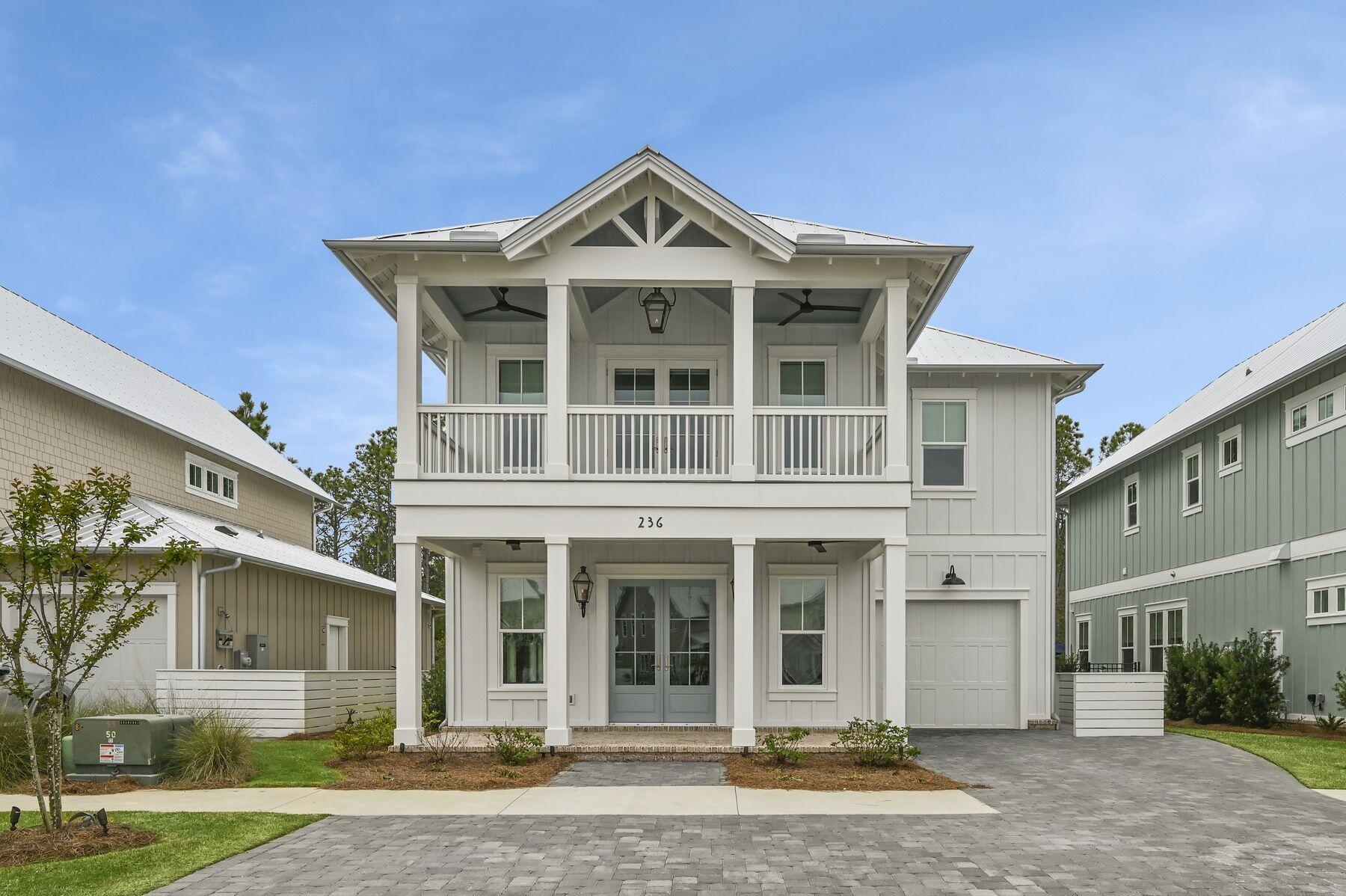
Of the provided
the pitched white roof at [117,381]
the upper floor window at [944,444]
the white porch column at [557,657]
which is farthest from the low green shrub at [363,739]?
the upper floor window at [944,444]

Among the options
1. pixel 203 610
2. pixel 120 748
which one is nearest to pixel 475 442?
pixel 120 748

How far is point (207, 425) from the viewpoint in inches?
938

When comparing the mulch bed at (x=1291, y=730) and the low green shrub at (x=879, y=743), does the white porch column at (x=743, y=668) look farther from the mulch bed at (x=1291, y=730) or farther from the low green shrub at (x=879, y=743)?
the mulch bed at (x=1291, y=730)

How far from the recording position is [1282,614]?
17.6 m

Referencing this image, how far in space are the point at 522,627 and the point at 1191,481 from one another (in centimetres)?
1301

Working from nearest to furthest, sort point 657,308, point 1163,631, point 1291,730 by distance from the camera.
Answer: point 657,308, point 1291,730, point 1163,631

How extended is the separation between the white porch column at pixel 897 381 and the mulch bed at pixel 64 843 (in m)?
8.68

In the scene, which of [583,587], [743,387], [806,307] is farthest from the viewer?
[583,587]

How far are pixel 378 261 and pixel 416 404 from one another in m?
1.79

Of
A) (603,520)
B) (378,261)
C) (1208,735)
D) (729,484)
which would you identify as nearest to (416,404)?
(378,261)

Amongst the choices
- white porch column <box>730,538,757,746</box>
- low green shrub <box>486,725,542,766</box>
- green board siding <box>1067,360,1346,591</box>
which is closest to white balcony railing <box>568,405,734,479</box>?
white porch column <box>730,538,757,746</box>

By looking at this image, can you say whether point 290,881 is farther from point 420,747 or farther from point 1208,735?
point 1208,735

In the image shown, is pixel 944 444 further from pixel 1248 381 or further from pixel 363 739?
pixel 363 739

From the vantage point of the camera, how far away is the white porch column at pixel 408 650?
13258 mm
